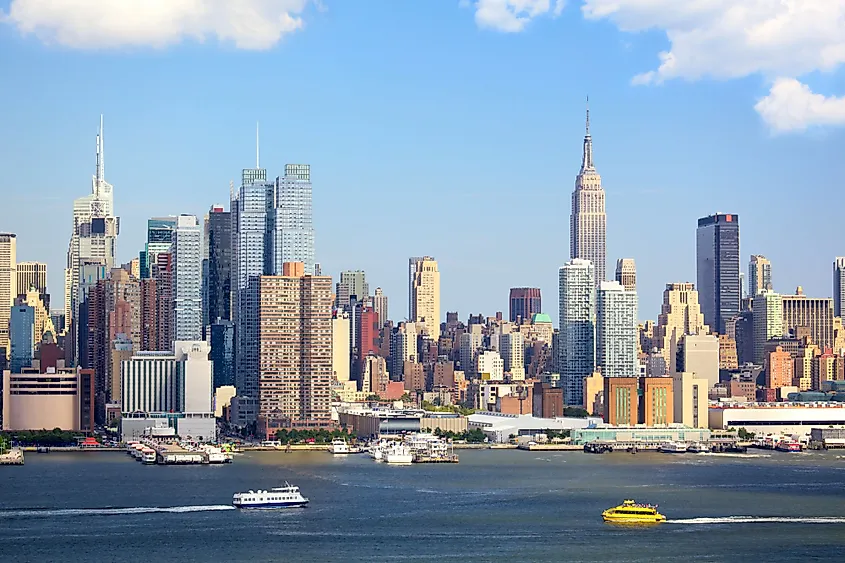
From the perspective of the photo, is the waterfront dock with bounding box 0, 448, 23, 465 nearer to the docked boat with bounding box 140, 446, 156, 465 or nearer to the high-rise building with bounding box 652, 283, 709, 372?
the docked boat with bounding box 140, 446, 156, 465

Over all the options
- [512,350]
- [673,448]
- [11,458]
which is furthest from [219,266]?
[11,458]

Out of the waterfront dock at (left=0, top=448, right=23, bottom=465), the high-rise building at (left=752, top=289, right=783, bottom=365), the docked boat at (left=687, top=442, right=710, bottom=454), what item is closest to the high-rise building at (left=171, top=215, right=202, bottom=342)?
the docked boat at (left=687, top=442, right=710, bottom=454)

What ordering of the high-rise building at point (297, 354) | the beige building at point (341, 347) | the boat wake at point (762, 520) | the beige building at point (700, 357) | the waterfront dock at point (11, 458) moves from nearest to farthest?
the boat wake at point (762, 520) → the waterfront dock at point (11, 458) → the high-rise building at point (297, 354) → the beige building at point (341, 347) → the beige building at point (700, 357)

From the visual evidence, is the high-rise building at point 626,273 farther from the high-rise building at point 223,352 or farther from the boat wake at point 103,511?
the boat wake at point 103,511

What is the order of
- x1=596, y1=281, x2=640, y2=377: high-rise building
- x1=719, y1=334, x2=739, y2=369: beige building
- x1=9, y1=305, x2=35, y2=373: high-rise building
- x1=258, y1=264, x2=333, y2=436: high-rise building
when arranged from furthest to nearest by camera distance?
x1=719, y1=334, x2=739, y2=369: beige building
x1=596, y1=281, x2=640, y2=377: high-rise building
x1=9, y1=305, x2=35, y2=373: high-rise building
x1=258, y1=264, x2=333, y2=436: high-rise building

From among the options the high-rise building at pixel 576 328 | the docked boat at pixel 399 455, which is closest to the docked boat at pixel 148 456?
the docked boat at pixel 399 455

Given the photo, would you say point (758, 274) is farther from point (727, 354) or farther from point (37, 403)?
point (37, 403)
